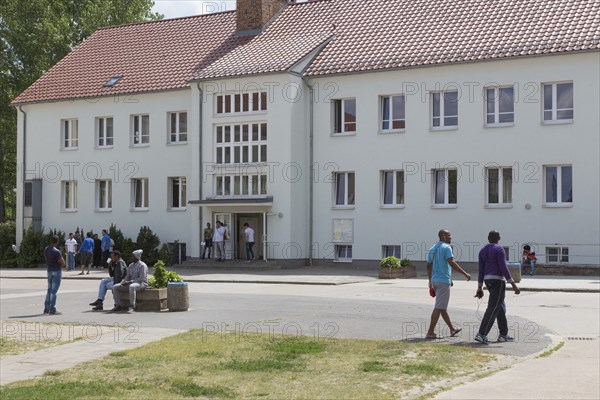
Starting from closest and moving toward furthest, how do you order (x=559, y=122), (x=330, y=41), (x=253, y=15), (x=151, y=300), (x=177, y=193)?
(x=151, y=300) → (x=559, y=122) → (x=330, y=41) → (x=177, y=193) → (x=253, y=15)

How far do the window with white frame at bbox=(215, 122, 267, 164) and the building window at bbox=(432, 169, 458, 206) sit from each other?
7.54 m

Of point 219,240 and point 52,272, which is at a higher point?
point 219,240

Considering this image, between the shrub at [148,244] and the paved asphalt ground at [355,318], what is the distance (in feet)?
34.2

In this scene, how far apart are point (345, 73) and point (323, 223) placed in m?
6.46

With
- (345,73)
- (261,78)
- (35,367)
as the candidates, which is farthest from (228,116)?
(35,367)

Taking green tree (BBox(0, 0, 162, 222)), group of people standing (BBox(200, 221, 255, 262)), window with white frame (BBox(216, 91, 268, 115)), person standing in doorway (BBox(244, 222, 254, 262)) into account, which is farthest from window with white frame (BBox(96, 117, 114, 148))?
green tree (BBox(0, 0, 162, 222))

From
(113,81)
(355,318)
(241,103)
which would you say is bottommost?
(355,318)

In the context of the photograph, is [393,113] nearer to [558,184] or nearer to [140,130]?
[558,184]

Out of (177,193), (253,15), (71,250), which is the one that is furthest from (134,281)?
(253,15)

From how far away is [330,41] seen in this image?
42844 millimetres

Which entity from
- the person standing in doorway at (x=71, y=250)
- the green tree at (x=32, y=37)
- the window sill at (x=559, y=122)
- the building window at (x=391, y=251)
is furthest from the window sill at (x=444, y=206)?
the green tree at (x=32, y=37)

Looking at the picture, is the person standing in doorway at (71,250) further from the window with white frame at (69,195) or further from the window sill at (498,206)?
the window sill at (498,206)

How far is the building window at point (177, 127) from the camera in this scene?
4509 cm

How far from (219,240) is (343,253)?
5.37 meters
